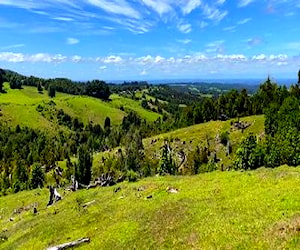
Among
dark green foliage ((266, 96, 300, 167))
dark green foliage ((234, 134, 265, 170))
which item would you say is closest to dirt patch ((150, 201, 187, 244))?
dark green foliage ((266, 96, 300, 167))

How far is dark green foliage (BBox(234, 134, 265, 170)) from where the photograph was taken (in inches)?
4158

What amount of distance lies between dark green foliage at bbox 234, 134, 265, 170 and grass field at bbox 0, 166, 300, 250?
162 feet

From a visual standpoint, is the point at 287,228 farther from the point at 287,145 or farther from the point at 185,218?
the point at 287,145

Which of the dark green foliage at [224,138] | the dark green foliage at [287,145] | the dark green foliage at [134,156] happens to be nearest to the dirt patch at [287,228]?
the dark green foliage at [287,145]

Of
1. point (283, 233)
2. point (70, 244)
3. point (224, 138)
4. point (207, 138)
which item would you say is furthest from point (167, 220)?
point (207, 138)

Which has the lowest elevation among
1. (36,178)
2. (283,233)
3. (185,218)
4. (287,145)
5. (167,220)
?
(36,178)

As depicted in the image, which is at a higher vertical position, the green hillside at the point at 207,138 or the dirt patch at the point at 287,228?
the dirt patch at the point at 287,228

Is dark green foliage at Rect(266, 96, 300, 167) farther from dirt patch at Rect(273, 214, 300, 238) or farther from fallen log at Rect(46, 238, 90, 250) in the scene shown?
dirt patch at Rect(273, 214, 300, 238)

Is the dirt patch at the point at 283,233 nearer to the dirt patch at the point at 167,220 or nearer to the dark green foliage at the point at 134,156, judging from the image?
the dirt patch at the point at 167,220

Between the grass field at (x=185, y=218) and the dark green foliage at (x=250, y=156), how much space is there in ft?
162

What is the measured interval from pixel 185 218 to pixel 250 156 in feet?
238

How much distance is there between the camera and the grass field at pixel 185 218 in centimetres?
2889

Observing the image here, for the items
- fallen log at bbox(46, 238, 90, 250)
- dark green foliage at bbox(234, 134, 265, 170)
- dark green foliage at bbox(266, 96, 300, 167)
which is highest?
Answer: fallen log at bbox(46, 238, 90, 250)

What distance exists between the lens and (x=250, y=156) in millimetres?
106375
